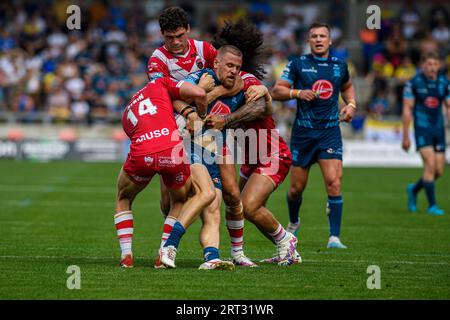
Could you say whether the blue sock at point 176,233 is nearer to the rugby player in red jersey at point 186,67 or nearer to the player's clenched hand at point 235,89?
the rugby player in red jersey at point 186,67

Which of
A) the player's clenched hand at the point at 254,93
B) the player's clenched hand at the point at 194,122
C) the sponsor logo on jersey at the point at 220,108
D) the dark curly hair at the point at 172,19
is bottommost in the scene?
the player's clenched hand at the point at 194,122

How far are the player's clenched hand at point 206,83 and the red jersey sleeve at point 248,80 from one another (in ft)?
1.24

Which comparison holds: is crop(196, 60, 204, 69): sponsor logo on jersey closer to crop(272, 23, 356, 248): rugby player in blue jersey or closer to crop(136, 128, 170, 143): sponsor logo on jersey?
crop(136, 128, 170, 143): sponsor logo on jersey

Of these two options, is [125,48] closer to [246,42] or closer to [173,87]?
[246,42]

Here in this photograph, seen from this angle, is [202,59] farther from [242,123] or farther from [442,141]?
[442,141]

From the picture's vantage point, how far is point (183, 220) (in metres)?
8.83

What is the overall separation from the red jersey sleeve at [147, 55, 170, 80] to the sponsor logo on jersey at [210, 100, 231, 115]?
83cm

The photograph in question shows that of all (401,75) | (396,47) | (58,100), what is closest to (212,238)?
(58,100)

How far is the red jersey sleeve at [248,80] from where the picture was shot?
371 inches

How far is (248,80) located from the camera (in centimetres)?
949

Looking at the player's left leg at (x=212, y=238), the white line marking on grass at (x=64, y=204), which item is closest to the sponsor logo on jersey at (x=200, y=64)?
the player's left leg at (x=212, y=238)

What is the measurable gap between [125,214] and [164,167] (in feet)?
2.57
